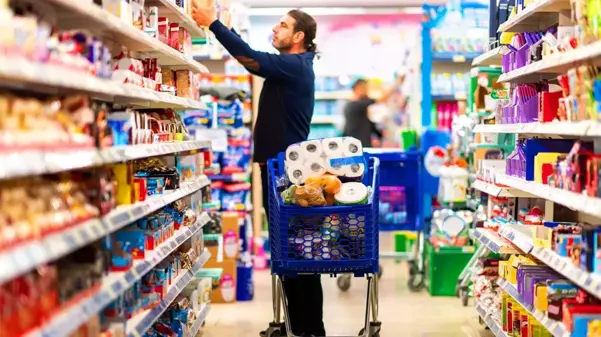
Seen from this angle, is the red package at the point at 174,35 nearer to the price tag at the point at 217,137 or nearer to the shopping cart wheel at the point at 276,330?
the shopping cart wheel at the point at 276,330

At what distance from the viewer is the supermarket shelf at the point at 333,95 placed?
1116 centimetres

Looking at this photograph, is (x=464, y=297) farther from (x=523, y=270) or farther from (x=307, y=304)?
(x=523, y=270)

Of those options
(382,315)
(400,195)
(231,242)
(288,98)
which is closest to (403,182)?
(400,195)

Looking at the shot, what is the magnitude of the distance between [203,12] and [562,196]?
2487 mm

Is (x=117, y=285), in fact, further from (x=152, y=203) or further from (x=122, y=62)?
(x=122, y=62)

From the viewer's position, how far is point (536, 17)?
4.61m

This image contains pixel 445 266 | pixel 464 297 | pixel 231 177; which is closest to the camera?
pixel 464 297

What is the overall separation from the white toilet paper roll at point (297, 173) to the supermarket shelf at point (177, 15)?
1.05 metres

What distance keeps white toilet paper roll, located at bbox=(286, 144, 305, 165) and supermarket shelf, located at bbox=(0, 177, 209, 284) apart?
35.4 inches

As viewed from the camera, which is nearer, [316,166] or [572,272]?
[572,272]

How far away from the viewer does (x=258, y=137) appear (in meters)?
5.11

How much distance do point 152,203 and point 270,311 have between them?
2823 millimetres

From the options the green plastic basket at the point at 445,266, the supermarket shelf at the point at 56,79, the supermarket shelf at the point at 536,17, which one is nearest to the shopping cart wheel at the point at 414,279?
the green plastic basket at the point at 445,266

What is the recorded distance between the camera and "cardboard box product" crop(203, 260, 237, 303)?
6531 mm
